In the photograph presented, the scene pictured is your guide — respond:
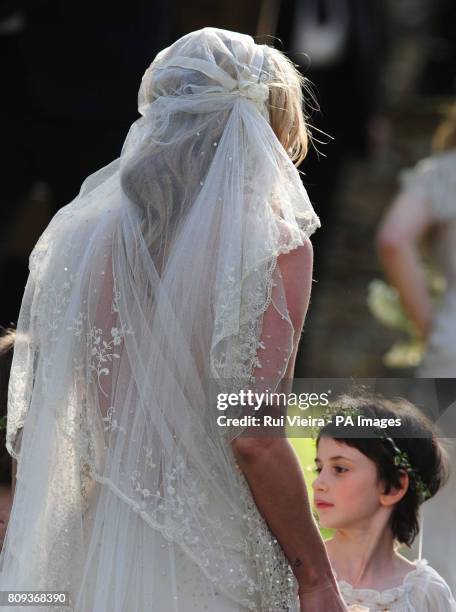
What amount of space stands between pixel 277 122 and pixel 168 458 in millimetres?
748

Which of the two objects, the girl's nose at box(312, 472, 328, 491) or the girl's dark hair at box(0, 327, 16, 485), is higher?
the girl's dark hair at box(0, 327, 16, 485)

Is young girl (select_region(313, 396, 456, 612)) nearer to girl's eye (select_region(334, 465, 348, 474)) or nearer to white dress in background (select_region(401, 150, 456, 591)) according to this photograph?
girl's eye (select_region(334, 465, 348, 474))

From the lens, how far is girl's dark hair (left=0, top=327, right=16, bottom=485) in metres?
2.84

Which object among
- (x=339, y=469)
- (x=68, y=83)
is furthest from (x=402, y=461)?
(x=68, y=83)

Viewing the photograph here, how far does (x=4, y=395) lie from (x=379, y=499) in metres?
0.92

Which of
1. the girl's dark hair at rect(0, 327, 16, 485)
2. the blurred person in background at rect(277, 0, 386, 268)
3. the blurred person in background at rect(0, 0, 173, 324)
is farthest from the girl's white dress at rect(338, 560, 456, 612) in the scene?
the blurred person in background at rect(277, 0, 386, 268)

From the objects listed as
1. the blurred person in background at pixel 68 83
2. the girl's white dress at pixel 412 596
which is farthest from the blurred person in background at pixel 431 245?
the girl's white dress at pixel 412 596

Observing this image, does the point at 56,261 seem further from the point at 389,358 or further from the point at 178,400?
the point at 389,358

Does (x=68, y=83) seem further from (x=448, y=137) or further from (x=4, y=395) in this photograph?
(x=4, y=395)

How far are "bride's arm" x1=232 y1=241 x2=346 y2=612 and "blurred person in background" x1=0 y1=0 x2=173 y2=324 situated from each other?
3.07 metres

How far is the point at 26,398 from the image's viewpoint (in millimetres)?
2562

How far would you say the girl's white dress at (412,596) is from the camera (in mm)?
2438

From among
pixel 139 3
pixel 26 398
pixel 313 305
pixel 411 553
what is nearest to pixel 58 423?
pixel 26 398

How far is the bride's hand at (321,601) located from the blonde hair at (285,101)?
921mm
